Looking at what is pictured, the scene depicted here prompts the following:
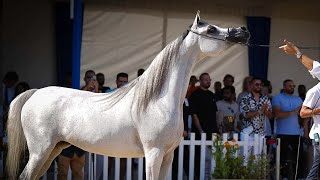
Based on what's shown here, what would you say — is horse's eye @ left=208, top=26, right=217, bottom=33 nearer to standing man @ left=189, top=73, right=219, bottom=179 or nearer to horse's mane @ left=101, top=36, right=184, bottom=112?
horse's mane @ left=101, top=36, right=184, bottom=112

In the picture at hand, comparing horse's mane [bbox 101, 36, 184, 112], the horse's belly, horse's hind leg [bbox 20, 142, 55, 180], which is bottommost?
horse's hind leg [bbox 20, 142, 55, 180]

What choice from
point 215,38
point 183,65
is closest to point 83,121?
point 183,65

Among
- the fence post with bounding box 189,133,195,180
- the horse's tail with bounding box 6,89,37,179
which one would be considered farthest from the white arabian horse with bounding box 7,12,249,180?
the fence post with bounding box 189,133,195,180

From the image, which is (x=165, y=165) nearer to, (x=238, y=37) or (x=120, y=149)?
(x=120, y=149)

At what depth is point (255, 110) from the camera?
9977mm

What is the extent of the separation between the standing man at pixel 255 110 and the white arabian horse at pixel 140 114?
3897 mm

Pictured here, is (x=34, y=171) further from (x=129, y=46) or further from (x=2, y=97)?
(x=129, y=46)

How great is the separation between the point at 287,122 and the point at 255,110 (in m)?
0.74

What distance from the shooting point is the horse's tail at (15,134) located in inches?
267

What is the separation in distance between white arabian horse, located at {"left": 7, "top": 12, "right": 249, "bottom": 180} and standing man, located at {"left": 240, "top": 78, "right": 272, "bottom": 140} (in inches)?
153

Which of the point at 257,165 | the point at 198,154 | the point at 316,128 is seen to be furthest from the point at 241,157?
the point at 316,128

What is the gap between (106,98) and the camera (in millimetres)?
6289

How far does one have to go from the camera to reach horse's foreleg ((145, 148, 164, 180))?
5.82 metres

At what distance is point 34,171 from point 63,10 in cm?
653
